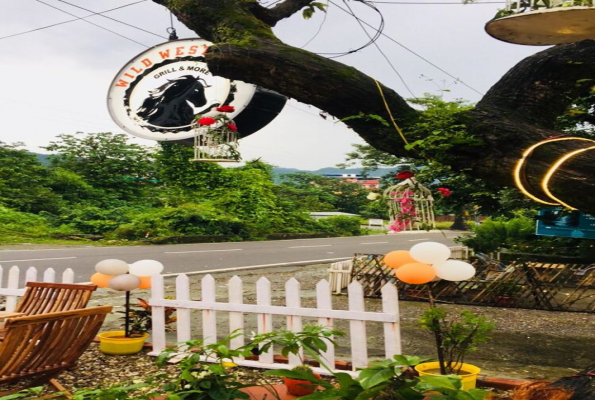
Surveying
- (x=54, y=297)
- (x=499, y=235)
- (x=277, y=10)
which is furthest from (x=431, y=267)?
(x=499, y=235)

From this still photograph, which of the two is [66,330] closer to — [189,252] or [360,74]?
[360,74]

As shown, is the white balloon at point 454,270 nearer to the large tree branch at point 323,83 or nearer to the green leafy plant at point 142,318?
the large tree branch at point 323,83

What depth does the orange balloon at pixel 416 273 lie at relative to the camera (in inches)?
202

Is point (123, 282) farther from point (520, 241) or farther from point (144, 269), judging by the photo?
point (520, 241)

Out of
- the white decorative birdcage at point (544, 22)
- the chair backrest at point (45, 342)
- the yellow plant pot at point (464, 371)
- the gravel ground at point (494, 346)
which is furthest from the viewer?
the gravel ground at point (494, 346)

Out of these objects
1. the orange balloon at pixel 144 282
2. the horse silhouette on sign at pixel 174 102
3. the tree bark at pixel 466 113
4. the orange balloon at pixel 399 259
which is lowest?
the orange balloon at pixel 144 282

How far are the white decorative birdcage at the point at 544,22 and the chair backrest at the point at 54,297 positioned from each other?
12.8ft

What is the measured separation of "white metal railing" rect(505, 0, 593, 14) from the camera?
11.2 ft

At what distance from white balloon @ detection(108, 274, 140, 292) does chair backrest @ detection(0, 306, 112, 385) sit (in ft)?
3.82

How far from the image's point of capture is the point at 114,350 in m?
6.10

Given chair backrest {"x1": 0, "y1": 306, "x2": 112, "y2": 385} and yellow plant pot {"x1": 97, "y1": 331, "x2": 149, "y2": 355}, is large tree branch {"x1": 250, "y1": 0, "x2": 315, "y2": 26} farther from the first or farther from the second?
yellow plant pot {"x1": 97, "y1": 331, "x2": 149, "y2": 355}

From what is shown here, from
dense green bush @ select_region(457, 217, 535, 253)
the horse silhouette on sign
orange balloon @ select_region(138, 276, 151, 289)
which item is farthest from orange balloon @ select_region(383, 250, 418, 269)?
dense green bush @ select_region(457, 217, 535, 253)

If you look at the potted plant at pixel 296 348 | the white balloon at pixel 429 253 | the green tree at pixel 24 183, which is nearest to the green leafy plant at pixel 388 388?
the potted plant at pixel 296 348

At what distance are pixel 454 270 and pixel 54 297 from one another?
3.64 meters
